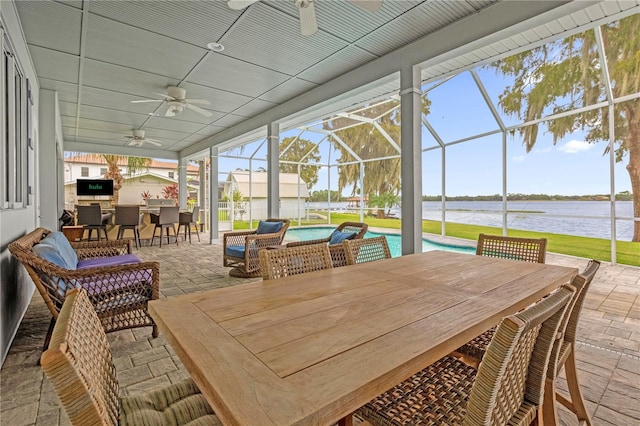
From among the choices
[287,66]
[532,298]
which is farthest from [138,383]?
[287,66]

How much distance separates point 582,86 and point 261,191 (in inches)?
362

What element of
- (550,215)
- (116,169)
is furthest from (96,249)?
(116,169)

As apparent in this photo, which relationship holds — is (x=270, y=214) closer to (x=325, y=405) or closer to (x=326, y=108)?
(x=326, y=108)

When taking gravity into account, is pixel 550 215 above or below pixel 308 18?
below

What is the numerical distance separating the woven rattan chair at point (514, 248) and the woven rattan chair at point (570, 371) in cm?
81

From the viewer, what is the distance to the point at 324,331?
0.99 metres

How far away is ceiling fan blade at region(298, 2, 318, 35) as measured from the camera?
95.6 inches

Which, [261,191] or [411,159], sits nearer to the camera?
[411,159]

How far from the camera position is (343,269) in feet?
6.00

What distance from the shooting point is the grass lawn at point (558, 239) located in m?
5.94

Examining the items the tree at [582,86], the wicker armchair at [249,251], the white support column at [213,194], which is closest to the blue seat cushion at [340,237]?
the wicker armchair at [249,251]

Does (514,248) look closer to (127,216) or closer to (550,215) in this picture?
(550,215)

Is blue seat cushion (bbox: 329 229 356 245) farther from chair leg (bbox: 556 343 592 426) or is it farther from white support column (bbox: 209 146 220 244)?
white support column (bbox: 209 146 220 244)

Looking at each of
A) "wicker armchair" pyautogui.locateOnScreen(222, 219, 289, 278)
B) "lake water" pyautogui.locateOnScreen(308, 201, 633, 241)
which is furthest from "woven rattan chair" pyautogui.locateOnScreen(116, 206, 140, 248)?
"lake water" pyautogui.locateOnScreen(308, 201, 633, 241)
